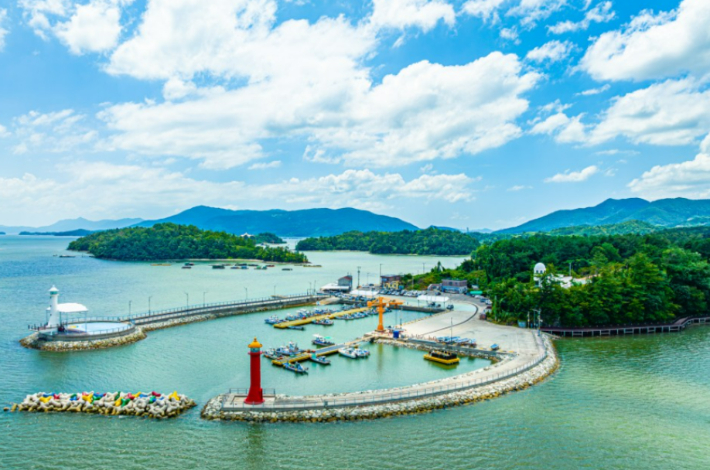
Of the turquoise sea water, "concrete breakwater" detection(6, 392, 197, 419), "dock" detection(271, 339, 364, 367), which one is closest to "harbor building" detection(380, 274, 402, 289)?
the turquoise sea water

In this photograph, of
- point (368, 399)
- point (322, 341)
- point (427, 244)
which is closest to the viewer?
point (368, 399)

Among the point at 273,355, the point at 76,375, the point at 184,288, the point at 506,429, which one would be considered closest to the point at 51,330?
the point at 76,375

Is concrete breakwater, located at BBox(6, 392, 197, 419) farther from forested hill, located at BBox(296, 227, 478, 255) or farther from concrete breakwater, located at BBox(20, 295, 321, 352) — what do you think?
forested hill, located at BBox(296, 227, 478, 255)

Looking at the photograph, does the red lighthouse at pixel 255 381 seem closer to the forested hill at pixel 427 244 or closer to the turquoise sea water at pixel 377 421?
the turquoise sea water at pixel 377 421

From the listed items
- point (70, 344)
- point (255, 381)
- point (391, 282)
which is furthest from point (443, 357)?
point (391, 282)

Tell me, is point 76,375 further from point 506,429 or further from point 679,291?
point 679,291

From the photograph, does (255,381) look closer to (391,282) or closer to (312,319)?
(312,319)
